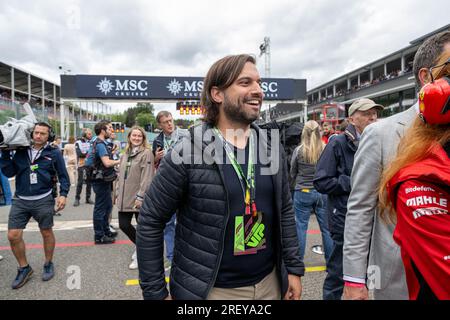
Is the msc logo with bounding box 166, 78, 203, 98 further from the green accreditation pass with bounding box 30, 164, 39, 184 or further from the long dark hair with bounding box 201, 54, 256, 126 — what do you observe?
the long dark hair with bounding box 201, 54, 256, 126

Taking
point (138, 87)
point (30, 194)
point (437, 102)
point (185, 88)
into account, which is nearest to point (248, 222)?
point (437, 102)

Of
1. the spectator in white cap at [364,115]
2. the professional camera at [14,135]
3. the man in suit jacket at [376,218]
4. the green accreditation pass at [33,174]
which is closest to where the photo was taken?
the man in suit jacket at [376,218]

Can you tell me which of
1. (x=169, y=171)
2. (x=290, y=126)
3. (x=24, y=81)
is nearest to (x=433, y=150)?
(x=169, y=171)

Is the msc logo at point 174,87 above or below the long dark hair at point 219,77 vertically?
above

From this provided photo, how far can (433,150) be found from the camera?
3.35 ft

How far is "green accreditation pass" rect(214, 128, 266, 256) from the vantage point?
56.4 inches

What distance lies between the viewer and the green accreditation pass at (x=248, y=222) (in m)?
1.43

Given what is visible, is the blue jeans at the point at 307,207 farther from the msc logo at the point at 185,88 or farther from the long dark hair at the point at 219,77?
the msc logo at the point at 185,88

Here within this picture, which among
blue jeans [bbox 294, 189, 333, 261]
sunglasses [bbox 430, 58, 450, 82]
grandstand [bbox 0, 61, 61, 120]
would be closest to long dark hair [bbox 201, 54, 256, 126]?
sunglasses [bbox 430, 58, 450, 82]

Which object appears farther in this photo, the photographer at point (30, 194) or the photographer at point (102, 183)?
the photographer at point (102, 183)

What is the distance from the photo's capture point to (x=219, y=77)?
1.53 meters

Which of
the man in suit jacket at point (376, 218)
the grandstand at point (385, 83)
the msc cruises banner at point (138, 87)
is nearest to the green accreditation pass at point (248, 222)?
the man in suit jacket at point (376, 218)

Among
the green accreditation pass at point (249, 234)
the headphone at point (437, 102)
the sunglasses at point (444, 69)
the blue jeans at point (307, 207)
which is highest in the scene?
the sunglasses at point (444, 69)

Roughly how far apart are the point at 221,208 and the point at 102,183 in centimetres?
362
